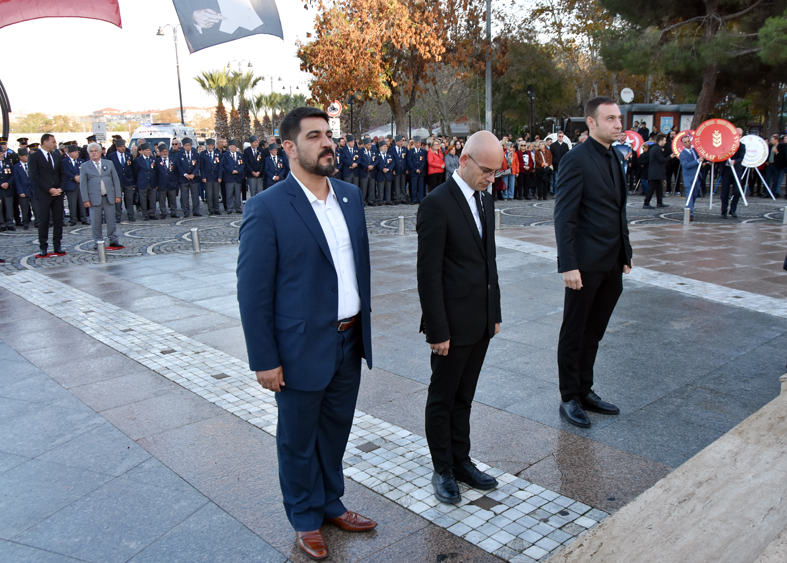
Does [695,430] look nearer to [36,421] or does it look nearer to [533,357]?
[533,357]

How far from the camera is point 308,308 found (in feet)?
9.27

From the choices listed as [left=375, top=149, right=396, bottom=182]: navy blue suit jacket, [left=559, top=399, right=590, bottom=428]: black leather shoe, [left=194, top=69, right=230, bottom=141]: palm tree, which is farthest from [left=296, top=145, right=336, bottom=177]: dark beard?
[left=194, top=69, right=230, bottom=141]: palm tree

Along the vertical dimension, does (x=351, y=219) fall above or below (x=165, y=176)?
below

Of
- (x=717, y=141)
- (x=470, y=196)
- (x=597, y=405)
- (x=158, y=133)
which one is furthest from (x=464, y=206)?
(x=158, y=133)

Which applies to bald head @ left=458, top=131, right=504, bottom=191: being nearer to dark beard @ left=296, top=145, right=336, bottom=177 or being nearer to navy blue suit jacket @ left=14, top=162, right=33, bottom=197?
dark beard @ left=296, top=145, right=336, bottom=177

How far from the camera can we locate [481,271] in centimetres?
335

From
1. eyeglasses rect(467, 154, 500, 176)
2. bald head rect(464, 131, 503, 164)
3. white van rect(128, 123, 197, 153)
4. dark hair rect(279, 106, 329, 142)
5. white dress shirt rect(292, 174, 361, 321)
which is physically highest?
white van rect(128, 123, 197, 153)

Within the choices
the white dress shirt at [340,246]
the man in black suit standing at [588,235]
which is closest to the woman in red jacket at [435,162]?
the man in black suit standing at [588,235]

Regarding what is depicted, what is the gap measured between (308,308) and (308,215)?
0.40 metres

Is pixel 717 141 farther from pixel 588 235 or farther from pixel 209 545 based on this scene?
pixel 209 545

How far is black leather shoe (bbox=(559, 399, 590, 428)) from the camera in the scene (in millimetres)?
4277

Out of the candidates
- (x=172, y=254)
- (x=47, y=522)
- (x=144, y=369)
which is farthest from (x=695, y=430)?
(x=172, y=254)

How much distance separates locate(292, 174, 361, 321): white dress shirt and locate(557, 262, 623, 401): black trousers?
74.5 inches

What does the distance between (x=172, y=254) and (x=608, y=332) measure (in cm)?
812
